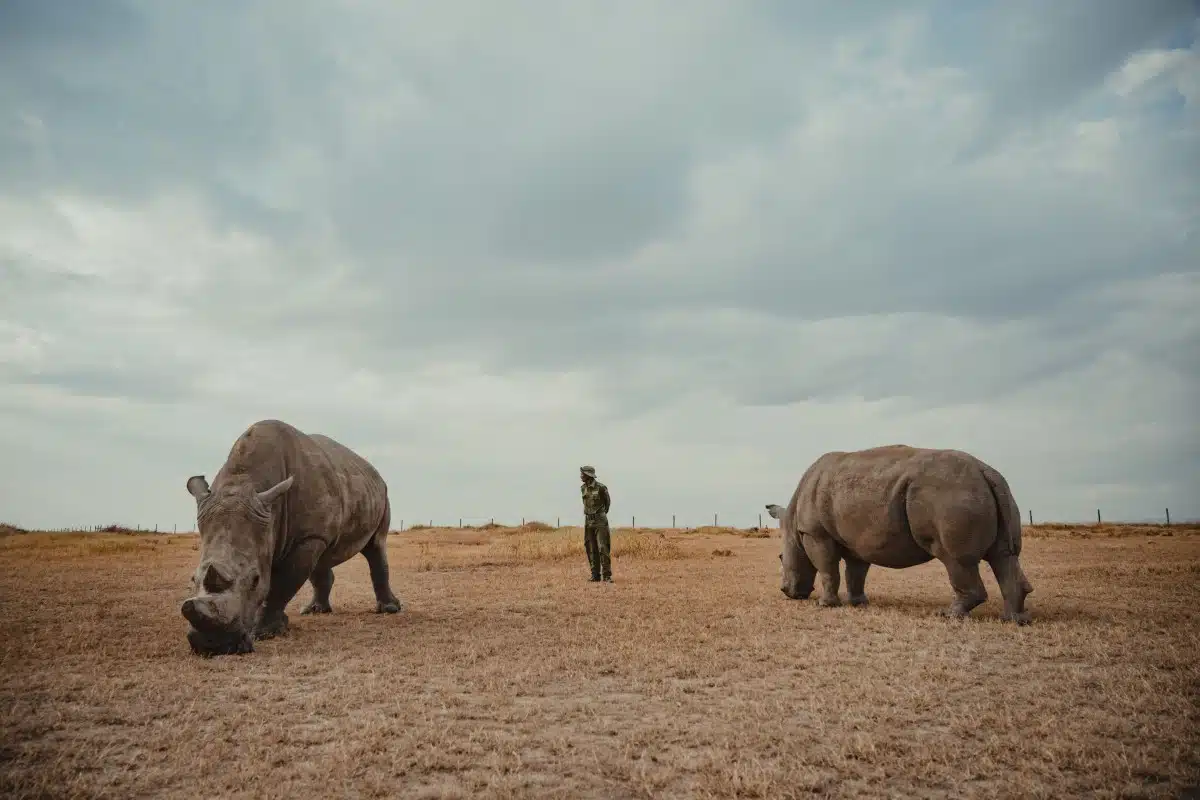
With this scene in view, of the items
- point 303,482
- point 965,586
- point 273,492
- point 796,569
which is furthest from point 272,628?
point 965,586

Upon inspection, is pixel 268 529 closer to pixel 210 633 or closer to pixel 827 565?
pixel 210 633

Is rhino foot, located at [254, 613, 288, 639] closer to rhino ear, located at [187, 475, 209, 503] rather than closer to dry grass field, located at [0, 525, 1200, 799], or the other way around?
dry grass field, located at [0, 525, 1200, 799]

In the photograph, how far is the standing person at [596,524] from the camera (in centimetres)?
1504

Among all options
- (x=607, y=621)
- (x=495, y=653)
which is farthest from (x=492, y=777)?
(x=607, y=621)

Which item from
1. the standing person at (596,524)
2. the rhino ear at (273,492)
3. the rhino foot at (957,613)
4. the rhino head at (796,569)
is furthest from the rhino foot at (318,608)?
the rhino foot at (957,613)

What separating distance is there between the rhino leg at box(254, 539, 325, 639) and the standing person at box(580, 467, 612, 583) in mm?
7304

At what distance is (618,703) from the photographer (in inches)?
206

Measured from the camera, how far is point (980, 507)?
345 inches

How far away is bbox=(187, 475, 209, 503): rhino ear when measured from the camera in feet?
27.0

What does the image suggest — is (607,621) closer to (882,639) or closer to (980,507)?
(882,639)

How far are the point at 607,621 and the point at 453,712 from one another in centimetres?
437

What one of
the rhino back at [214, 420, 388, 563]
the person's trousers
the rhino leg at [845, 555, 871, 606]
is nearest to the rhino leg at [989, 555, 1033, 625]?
the rhino leg at [845, 555, 871, 606]

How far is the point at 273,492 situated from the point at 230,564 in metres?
0.99

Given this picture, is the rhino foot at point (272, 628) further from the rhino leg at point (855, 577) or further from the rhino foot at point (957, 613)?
the rhino foot at point (957, 613)
